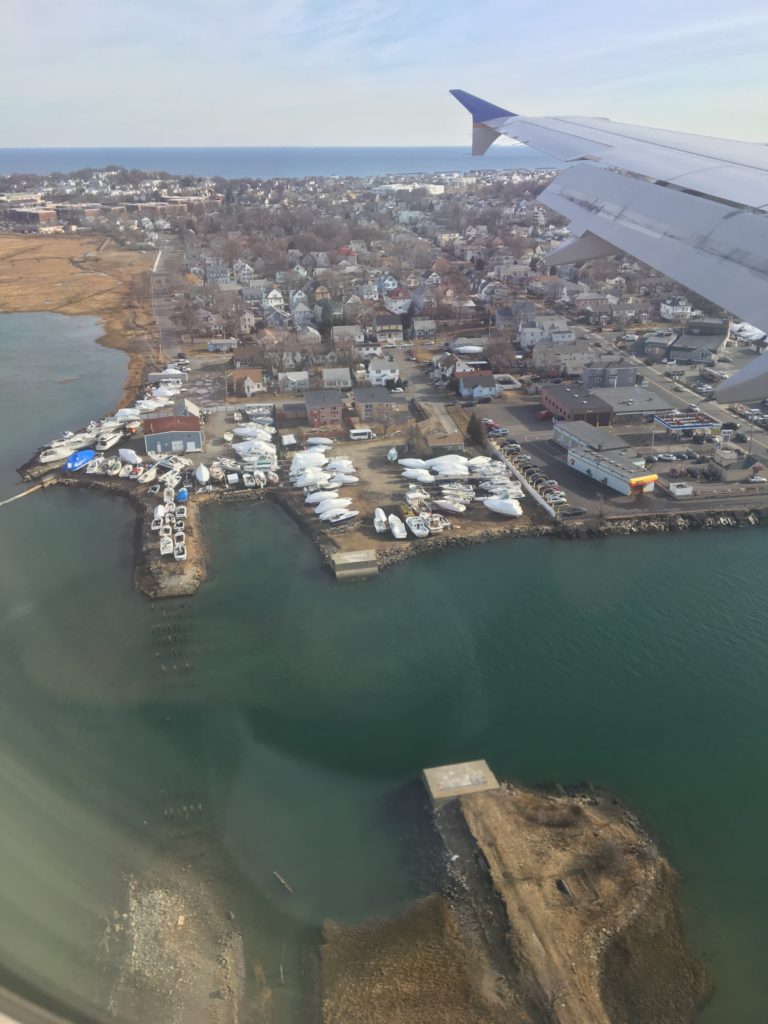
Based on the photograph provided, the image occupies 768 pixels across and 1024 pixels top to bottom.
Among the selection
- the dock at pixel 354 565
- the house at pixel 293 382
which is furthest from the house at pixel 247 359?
the dock at pixel 354 565

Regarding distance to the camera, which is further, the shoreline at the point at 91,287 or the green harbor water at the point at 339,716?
the shoreline at the point at 91,287

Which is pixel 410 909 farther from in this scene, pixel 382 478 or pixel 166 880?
pixel 382 478

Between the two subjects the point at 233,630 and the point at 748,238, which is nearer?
the point at 748,238

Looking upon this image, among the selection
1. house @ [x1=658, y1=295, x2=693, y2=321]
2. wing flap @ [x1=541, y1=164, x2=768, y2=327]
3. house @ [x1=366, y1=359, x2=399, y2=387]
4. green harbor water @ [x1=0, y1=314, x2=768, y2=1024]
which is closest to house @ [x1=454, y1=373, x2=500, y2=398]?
house @ [x1=366, y1=359, x2=399, y2=387]

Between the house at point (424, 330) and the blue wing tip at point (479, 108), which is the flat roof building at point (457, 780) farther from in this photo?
the house at point (424, 330)

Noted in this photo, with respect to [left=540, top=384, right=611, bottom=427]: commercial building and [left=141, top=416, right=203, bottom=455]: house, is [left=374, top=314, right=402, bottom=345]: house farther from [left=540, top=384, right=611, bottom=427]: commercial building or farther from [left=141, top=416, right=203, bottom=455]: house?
[left=141, top=416, right=203, bottom=455]: house

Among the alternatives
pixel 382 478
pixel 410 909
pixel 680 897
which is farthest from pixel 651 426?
pixel 410 909
